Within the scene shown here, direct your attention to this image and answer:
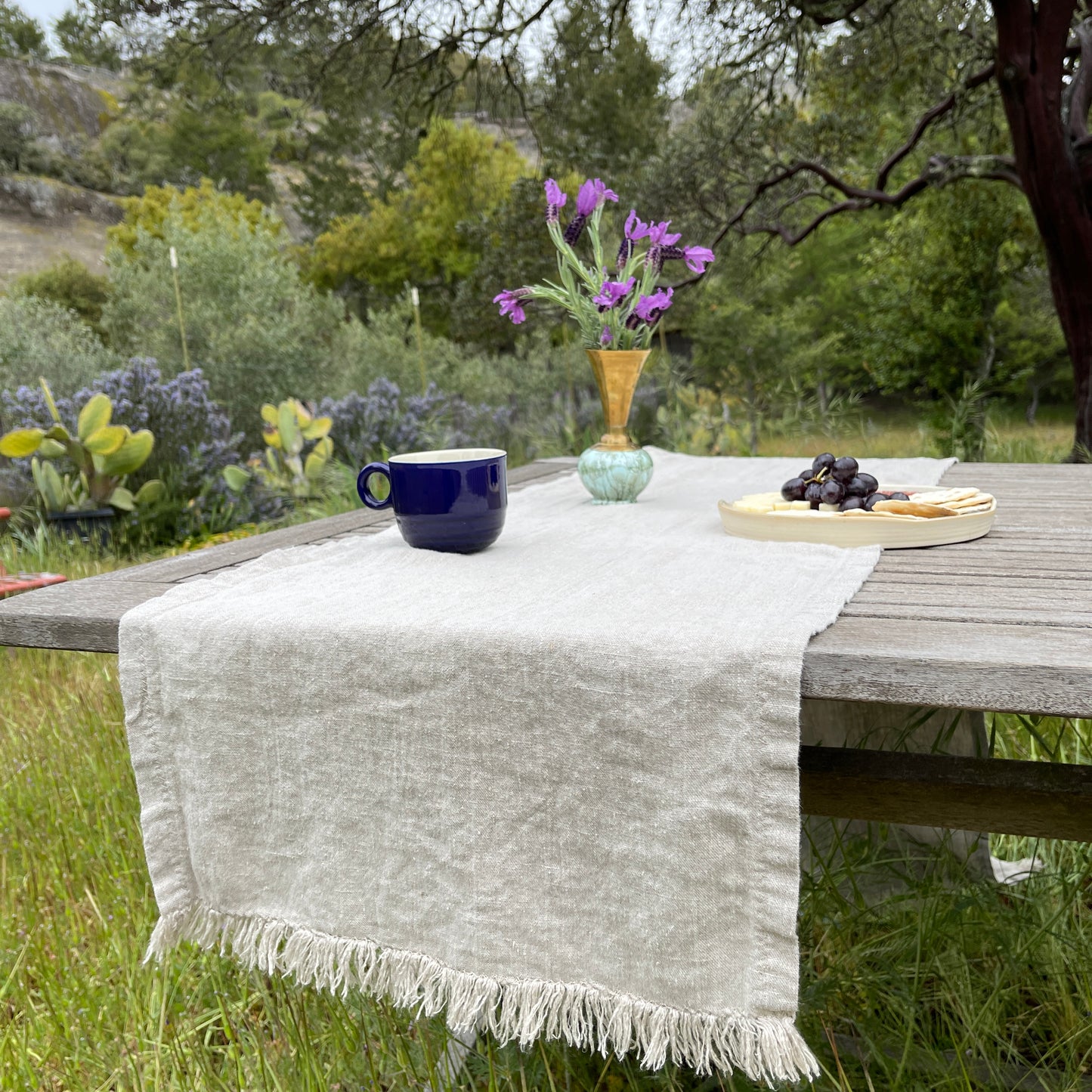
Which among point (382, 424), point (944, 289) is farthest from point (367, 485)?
point (944, 289)

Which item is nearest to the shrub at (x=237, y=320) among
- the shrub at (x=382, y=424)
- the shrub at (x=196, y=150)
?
the shrub at (x=382, y=424)

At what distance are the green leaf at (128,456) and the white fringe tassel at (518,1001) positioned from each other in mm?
3639

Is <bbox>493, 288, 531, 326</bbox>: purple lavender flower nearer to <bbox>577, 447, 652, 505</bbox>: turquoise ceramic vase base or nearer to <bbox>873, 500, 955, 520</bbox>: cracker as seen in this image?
<bbox>577, 447, 652, 505</bbox>: turquoise ceramic vase base

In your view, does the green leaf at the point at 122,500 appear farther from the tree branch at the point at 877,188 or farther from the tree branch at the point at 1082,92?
the tree branch at the point at 1082,92

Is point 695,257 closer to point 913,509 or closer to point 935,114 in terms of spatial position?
point 913,509

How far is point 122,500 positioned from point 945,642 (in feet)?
14.2

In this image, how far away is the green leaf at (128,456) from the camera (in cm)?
428

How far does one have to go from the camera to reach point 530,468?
220 cm

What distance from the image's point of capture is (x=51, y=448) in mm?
4254

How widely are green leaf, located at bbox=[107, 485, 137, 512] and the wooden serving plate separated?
3.85 meters

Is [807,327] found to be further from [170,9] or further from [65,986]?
[65,986]

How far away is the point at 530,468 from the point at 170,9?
190 inches

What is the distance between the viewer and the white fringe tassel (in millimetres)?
782

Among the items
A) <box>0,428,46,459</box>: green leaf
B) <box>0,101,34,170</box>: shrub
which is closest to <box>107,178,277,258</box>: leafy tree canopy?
<box>0,101,34,170</box>: shrub
